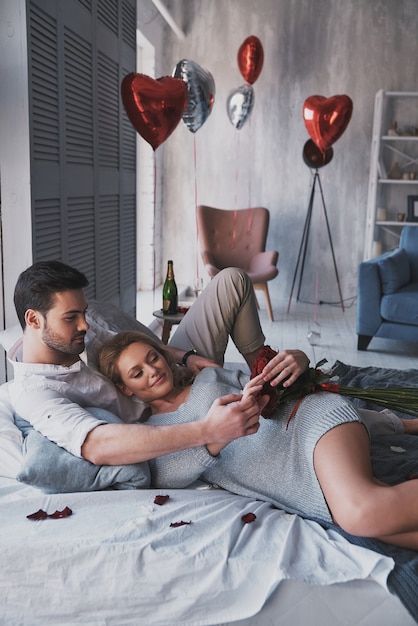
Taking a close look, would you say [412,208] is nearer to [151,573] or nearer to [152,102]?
[152,102]

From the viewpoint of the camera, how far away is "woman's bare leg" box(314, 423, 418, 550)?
5.13 feet

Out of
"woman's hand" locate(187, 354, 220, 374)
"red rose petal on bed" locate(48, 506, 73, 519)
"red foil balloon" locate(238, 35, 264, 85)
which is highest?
"red foil balloon" locate(238, 35, 264, 85)

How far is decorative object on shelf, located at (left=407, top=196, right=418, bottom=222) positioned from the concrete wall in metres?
0.47

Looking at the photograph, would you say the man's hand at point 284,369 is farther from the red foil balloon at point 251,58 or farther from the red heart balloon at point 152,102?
the red foil balloon at point 251,58

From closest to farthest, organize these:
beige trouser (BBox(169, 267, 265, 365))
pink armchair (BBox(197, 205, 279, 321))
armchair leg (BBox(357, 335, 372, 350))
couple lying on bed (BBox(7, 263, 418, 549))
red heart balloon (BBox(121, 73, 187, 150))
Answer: couple lying on bed (BBox(7, 263, 418, 549)), beige trouser (BBox(169, 267, 265, 365)), red heart balloon (BBox(121, 73, 187, 150)), armchair leg (BBox(357, 335, 372, 350)), pink armchair (BBox(197, 205, 279, 321))

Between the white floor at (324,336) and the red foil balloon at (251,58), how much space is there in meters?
2.08

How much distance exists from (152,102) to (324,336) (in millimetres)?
2541

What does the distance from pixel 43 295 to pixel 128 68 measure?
2.67m

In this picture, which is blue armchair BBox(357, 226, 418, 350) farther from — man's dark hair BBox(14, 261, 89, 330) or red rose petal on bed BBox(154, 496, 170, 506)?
red rose petal on bed BBox(154, 496, 170, 506)

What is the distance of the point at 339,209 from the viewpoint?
6.71 metres

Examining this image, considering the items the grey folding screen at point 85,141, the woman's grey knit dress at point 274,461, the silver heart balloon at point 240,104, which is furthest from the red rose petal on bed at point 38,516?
the silver heart balloon at point 240,104

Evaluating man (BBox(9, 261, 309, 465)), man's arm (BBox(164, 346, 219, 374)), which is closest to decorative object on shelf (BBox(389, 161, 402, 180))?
man's arm (BBox(164, 346, 219, 374))

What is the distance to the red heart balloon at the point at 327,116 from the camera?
520cm

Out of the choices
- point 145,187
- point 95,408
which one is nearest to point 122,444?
point 95,408
